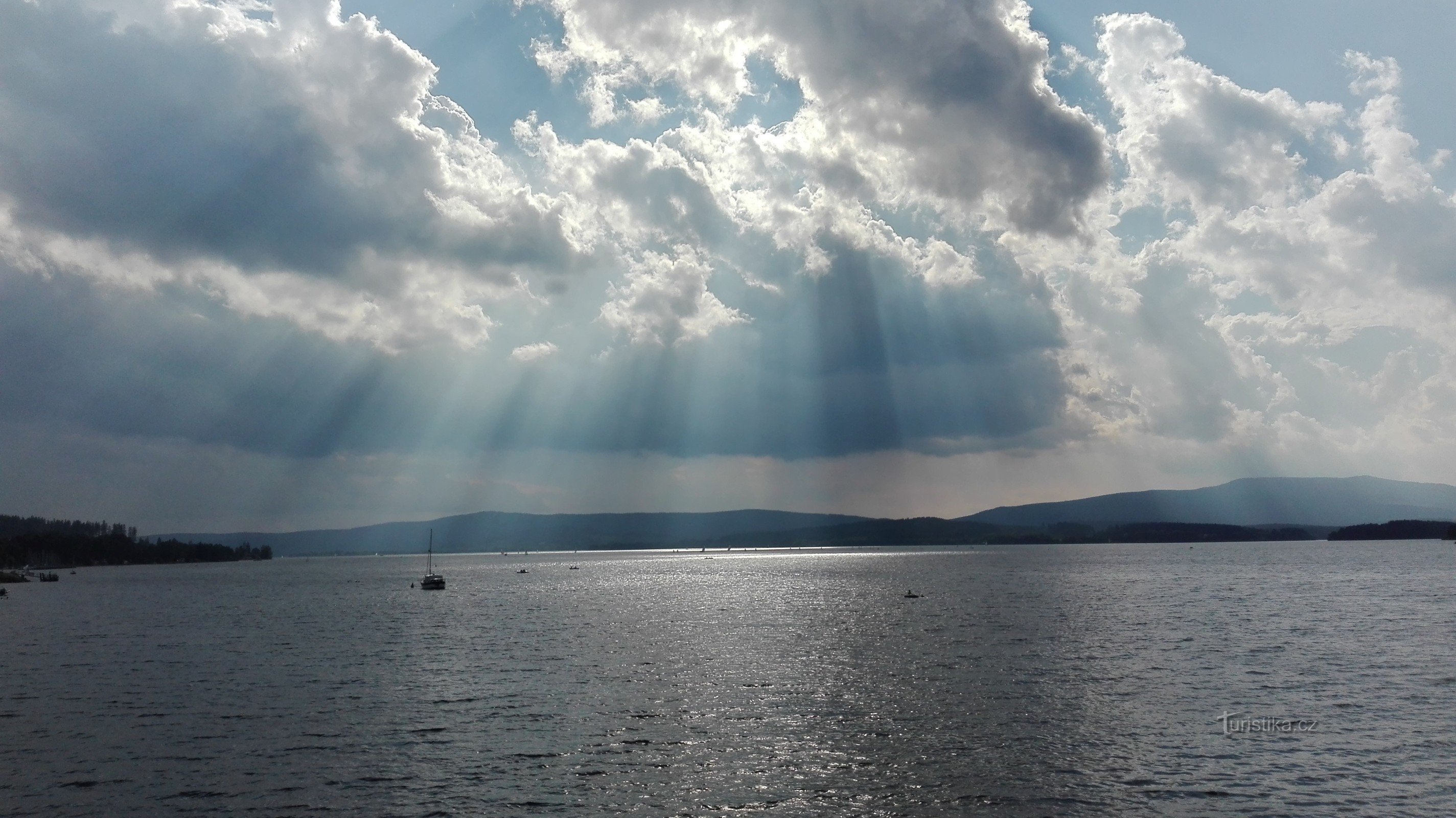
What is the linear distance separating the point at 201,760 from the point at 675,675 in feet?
89.0

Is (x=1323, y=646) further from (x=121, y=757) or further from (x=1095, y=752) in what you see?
(x=121, y=757)

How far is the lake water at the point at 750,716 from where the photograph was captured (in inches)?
1265

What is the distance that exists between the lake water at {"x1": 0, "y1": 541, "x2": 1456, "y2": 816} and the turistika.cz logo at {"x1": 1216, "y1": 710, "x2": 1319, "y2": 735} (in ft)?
1.35

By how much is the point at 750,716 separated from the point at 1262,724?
77.1 feet

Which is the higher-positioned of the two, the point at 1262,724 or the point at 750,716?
the point at 750,716

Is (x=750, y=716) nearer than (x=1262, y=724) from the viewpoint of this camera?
No

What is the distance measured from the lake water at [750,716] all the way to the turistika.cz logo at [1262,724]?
412mm

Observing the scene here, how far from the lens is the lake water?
3212 cm

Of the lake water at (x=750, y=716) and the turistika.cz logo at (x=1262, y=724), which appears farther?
the turistika.cz logo at (x=1262, y=724)

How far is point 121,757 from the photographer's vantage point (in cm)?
3844

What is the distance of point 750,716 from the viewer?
44312 mm

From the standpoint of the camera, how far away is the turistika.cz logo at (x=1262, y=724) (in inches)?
1581

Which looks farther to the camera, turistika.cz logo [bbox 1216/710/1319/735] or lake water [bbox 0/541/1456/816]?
turistika.cz logo [bbox 1216/710/1319/735]

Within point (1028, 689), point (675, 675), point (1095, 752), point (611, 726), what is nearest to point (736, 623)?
point (675, 675)
